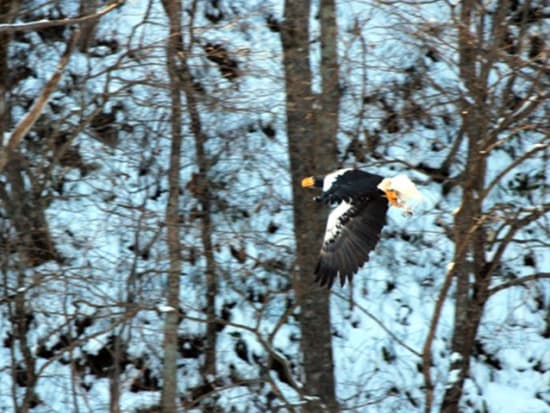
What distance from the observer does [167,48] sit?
7547 mm

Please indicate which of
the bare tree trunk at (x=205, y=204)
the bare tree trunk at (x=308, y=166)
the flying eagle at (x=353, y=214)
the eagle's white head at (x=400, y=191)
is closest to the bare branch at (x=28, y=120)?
the bare tree trunk at (x=205, y=204)

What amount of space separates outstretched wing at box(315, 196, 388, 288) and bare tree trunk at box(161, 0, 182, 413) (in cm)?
139

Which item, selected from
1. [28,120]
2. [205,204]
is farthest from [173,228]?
[28,120]

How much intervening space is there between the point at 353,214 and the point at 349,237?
6.9 inches

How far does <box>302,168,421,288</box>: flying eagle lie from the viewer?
6.31 meters

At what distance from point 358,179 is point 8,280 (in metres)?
3.18

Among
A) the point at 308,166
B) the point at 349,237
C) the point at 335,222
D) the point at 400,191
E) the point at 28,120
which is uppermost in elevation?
the point at 28,120

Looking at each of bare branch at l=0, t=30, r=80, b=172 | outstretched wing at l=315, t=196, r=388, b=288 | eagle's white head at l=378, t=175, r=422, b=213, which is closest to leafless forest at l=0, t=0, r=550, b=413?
bare branch at l=0, t=30, r=80, b=172

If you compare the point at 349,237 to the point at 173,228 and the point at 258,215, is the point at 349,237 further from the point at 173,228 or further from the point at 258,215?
the point at 258,215

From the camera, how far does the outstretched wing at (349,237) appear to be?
640 cm

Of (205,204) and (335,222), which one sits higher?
(205,204)

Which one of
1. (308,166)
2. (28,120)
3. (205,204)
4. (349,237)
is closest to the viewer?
(349,237)

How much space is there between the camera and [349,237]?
21.5ft

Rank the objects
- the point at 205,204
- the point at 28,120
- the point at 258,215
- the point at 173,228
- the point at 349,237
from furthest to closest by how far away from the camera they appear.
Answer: the point at 258,215, the point at 205,204, the point at 173,228, the point at 28,120, the point at 349,237
